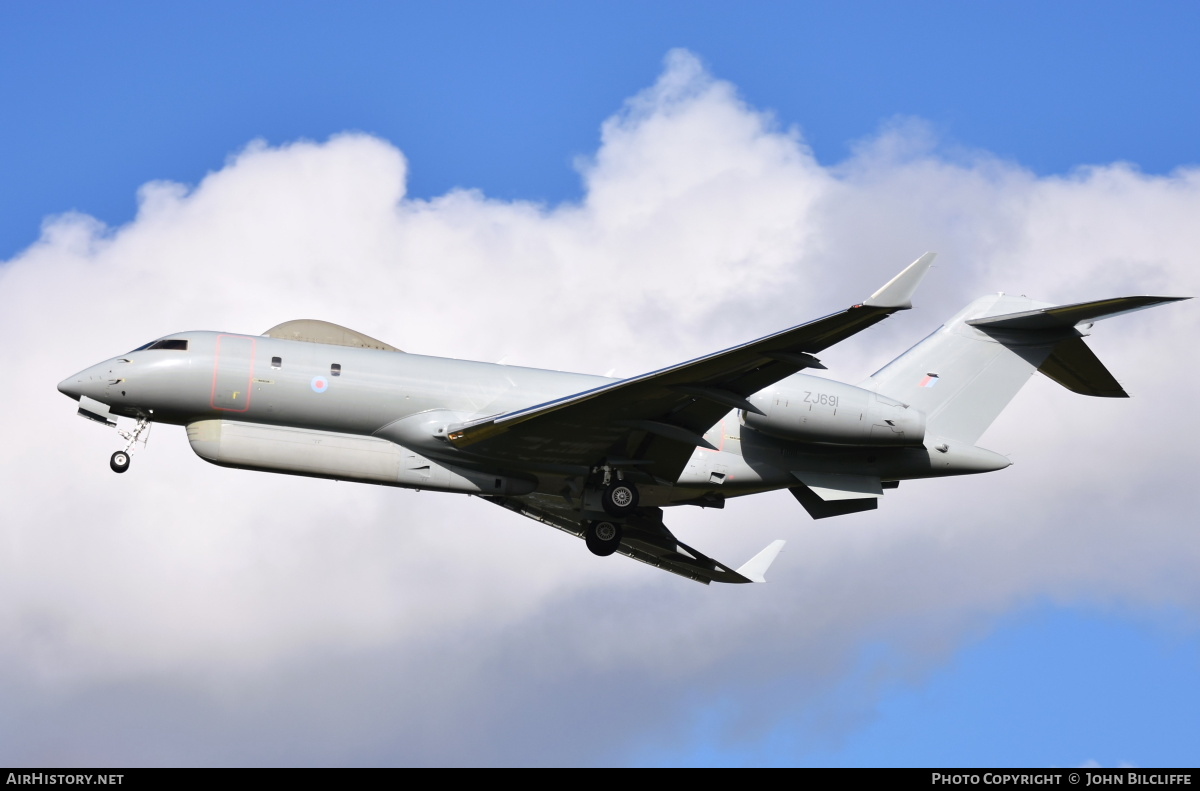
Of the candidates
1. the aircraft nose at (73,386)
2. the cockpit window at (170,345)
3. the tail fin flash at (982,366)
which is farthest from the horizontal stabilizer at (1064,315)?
the aircraft nose at (73,386)

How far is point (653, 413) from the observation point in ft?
83.4

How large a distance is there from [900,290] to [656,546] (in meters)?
11.7

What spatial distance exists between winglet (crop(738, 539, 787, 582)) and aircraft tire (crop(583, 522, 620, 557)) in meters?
3.80

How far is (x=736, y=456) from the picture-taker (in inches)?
1085

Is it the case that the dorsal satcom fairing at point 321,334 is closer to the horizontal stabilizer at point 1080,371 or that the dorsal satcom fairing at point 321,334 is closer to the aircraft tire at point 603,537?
the aircraft tire at point 603,537

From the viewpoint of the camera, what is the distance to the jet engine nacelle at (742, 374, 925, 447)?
1021 inches

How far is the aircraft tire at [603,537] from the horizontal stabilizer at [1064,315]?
8892mm

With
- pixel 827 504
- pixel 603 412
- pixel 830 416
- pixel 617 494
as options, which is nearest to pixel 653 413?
pixel 603 412

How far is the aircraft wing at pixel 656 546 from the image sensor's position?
29.6m

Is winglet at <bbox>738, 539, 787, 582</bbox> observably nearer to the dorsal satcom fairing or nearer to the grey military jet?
the grey military jet

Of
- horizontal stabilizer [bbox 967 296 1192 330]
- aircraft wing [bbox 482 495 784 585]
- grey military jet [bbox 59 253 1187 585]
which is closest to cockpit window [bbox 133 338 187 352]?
grey military jet [bbox 59 253 1187 585]
